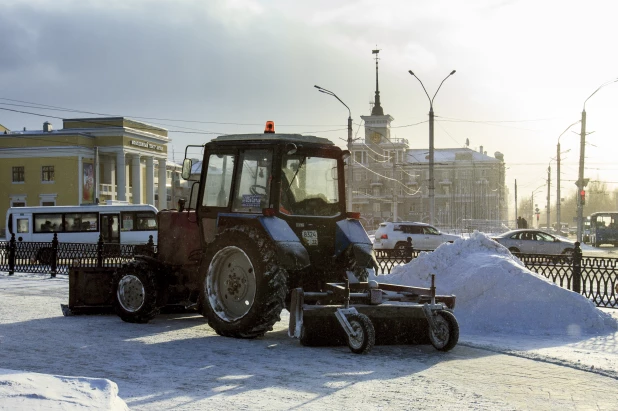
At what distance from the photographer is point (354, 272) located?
9.84m

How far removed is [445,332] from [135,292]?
15.4 ft

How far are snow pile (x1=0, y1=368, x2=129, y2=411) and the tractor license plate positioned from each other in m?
4.28

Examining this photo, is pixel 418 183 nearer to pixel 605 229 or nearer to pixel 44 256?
pixel 605 229

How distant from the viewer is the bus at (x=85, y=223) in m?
33.5

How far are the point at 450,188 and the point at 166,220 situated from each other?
95183mm

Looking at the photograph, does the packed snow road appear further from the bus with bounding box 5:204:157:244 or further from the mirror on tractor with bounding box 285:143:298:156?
the bus with bounding box 5:204:157:244

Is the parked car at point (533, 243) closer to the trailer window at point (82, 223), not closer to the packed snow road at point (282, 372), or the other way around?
the trailer window at point (82, 223)

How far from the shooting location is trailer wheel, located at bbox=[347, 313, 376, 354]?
26.3 ft

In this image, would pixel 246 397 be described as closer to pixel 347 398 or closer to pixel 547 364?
pixel 347 398

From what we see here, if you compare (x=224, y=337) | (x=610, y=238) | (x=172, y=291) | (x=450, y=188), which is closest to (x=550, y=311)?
(x=224, y=337)

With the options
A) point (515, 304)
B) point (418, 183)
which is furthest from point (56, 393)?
point (418, 183)

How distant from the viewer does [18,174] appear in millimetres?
65438

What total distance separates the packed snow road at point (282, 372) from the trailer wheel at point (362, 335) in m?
0.11

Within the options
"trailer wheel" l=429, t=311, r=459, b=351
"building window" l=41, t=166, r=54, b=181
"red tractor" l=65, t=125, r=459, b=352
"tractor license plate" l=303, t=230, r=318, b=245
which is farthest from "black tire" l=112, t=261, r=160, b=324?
"building window" l=41, t=166, r=54, b=181
